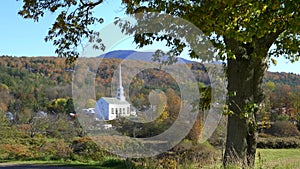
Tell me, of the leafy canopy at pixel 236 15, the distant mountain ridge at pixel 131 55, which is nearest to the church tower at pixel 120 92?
the distant mountain ridge at pixel 131 55

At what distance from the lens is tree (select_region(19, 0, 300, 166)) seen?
7676mm

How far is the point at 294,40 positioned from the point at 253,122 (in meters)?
2.19

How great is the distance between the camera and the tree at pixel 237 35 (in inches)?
302

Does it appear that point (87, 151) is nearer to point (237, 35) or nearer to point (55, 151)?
point (55, 151)

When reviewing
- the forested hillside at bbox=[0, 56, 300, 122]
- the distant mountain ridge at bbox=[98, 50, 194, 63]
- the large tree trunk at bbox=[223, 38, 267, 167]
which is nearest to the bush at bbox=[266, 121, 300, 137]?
the forested hillside at bbox=[0, 56, 300, 122]

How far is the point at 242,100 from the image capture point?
9625 mm

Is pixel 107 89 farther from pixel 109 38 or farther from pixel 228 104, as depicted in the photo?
pixel 228 104

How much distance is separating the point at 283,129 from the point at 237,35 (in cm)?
3300

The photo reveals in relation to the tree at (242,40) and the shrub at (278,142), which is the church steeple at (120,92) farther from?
the shrub at (278,142)

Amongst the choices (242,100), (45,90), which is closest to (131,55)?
(242,100)

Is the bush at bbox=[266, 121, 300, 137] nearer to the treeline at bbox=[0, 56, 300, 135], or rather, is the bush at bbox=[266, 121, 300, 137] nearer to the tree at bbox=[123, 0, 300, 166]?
the treeline at bbox=[0, 56, 300, 135]

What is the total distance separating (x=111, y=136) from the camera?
43.7 feet

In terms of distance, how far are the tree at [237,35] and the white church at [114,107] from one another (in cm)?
165

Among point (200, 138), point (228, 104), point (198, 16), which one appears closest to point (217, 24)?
point (198, 16)
